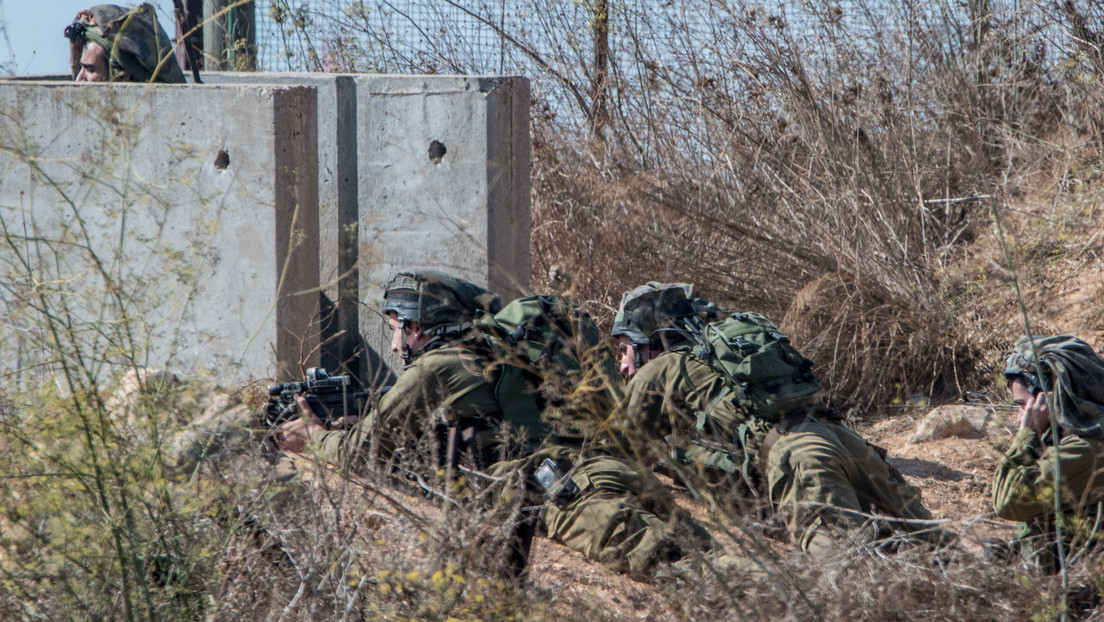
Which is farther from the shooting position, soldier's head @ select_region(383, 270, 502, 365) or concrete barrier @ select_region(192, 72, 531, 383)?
concrete barrier @ select_region(192, 72, 531, 383)

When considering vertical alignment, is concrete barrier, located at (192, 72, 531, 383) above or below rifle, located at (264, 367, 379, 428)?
above

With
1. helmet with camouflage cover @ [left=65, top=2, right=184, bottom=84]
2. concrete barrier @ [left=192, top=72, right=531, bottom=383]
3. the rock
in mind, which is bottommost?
the rock

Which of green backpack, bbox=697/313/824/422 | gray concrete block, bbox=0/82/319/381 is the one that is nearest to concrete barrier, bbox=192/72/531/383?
gray concrete block, bbox=0/82/319/381

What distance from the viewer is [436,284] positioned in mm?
4227

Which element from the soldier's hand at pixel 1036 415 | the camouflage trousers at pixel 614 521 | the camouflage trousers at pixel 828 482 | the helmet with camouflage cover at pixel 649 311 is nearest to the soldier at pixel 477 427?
the camouflage trousers at pixel 614 521

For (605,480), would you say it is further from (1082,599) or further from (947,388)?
(947,388)

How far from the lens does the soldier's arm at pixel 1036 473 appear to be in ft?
11.0

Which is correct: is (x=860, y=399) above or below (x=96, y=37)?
below

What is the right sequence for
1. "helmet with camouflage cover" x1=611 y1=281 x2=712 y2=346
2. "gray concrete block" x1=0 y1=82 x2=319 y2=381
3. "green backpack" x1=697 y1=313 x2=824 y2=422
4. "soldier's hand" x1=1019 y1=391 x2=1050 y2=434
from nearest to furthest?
"soldier's hand" x1=1019 y1=391 x2=1050 y2=434
"green backpack" x1=697 y1=313 x2=824 y2=422
"helmet with camouflage cover" x1=611 y1=281 x2=712 y2=346
"gray concrete block" x1=0 y1=82 x2=319 y2=381

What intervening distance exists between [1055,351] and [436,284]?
7.10 ft

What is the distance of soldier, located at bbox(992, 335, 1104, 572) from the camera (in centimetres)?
334

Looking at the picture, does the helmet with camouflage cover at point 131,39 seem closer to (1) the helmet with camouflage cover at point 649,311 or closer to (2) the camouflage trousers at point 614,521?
(1) the helmet with camouflage cover at point 649,311

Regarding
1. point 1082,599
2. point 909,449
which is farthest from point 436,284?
point 909,449

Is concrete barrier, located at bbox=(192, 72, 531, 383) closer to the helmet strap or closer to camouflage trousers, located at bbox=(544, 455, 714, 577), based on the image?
the helmet strap
